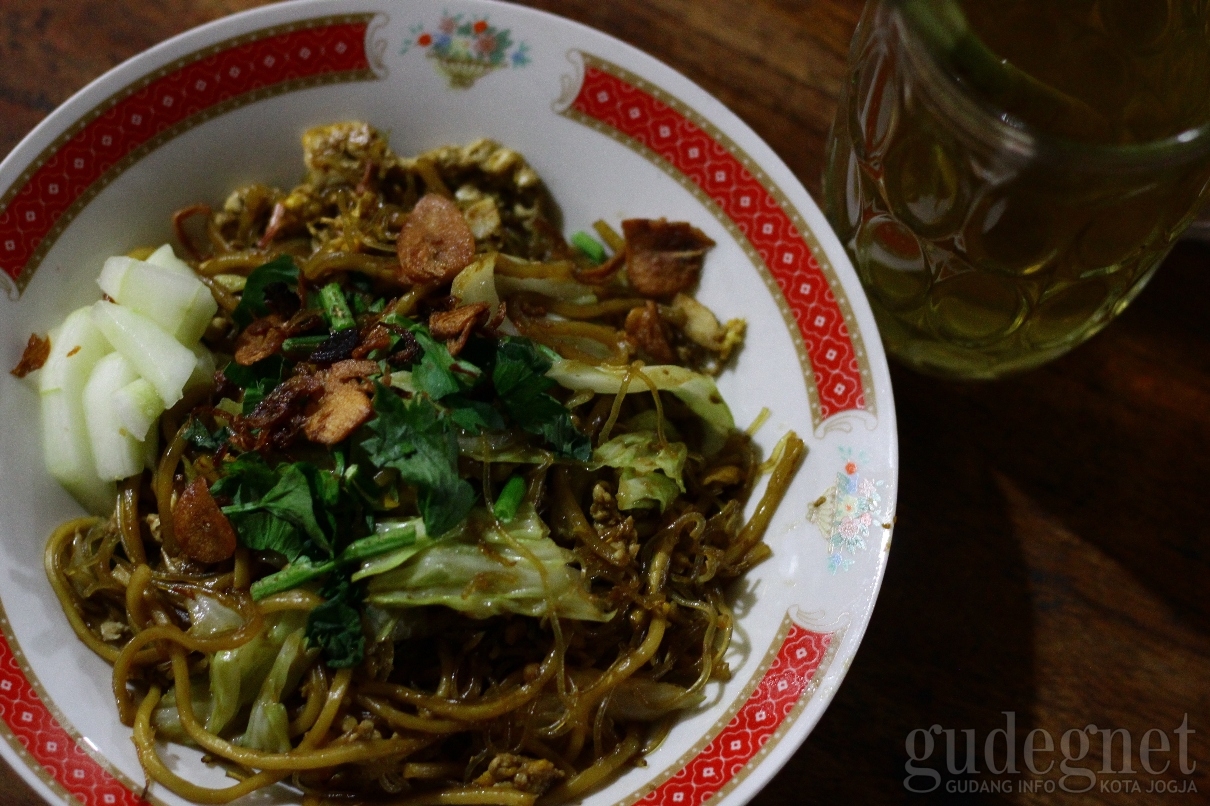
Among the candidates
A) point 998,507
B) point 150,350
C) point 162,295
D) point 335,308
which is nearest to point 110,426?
point 150,350

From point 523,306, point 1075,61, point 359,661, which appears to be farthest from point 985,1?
point 359,661

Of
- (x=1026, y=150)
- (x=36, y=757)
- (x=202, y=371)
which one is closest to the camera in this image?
(x=1026, y=150)

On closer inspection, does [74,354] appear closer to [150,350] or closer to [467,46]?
[150,350]

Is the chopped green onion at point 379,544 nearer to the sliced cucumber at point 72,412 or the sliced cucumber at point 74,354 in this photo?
the sliced cucumber at point 72,412

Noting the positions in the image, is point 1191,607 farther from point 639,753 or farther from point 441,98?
point 441,98

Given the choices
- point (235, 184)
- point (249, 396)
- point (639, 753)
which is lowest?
point (639, 753)

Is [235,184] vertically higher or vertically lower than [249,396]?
higher

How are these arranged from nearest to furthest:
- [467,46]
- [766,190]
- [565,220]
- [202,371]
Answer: [202,371]
[766,190]
[467,46]
[565,220]
